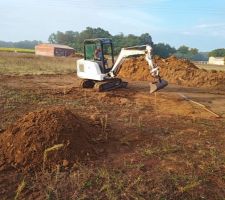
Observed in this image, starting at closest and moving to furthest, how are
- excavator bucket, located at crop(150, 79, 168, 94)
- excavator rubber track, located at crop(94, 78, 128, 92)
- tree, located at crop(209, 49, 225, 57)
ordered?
excavator bucket, located at crop(150, 79, 168, 94), excavator rubber track, located at crop(94, 78, 128, 92), tree, located at crop(209, 49, 225, 57)

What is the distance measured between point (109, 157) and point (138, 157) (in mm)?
570

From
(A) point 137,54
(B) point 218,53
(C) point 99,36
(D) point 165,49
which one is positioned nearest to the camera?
(A) point 137,54

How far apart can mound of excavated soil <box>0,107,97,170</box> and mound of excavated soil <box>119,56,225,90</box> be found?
13.9m

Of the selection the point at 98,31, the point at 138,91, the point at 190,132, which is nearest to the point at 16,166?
the point at 190,132

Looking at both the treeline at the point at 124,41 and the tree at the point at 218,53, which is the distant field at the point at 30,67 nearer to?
the treeline at the point at 124,41

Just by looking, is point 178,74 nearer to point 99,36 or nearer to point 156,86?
point 156,86

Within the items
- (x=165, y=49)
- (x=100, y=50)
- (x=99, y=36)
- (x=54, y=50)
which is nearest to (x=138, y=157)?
(x=100, y=50)

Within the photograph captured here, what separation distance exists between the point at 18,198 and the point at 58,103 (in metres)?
7.51

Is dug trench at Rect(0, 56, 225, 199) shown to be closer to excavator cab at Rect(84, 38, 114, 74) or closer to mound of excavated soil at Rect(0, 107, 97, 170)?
mound of excavated soil at Rect(0, 107, 97, 170)

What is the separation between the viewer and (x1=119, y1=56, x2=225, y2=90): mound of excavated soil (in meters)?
20.9

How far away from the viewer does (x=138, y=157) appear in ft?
25.2

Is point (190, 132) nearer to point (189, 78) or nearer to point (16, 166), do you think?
point (16, 166)

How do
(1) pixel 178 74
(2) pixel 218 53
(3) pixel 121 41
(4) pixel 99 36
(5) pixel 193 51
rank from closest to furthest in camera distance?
1. (1) pixel 178 74
2. (3) pixel 121 41
3. (4) pixel 99 36
4. (2) pixel 218 53
5. (5) pixel 193 51

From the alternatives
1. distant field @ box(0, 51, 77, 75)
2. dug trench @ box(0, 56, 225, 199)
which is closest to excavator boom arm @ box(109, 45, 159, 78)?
dug trench @ box(0, 56, 225, 199)
